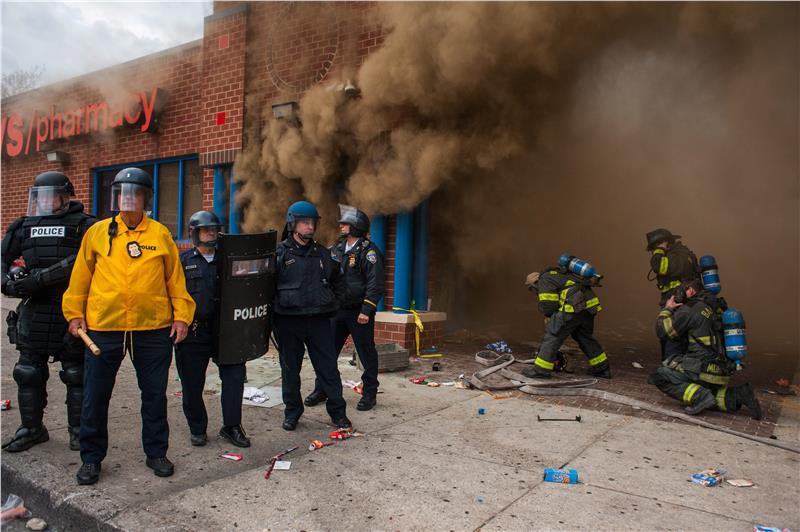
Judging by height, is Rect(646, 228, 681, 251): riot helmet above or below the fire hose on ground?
above

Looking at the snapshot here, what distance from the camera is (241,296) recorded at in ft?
12.5

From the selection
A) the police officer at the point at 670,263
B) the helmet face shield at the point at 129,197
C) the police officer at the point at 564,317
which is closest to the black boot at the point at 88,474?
the helmet face shield at the point at 129,197

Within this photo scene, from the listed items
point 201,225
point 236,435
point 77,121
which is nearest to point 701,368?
point 236,435

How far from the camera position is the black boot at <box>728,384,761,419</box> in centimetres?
468

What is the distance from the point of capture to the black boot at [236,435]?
3861 mm

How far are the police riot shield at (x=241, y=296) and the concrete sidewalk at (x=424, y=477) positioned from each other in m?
0.68

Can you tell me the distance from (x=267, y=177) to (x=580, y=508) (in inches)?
250

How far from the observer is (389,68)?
6.68 m

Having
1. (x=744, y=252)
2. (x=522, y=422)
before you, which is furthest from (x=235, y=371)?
(x=744, y=252)

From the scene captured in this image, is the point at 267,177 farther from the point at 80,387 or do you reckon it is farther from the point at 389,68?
the point at 80,387

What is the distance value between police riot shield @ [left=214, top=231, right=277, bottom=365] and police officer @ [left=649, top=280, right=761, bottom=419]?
11.2 ft

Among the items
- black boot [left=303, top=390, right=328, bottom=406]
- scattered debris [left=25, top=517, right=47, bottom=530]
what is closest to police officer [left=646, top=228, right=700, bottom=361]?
black boot [left=303, top=390, right=328, bottom=406]

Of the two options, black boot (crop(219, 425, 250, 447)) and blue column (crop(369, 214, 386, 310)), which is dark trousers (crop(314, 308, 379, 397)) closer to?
black boot (crop(219, 425, 250, 447))

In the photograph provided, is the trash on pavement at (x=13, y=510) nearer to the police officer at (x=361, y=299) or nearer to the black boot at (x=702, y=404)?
the police officer at (x=361, y=299)
